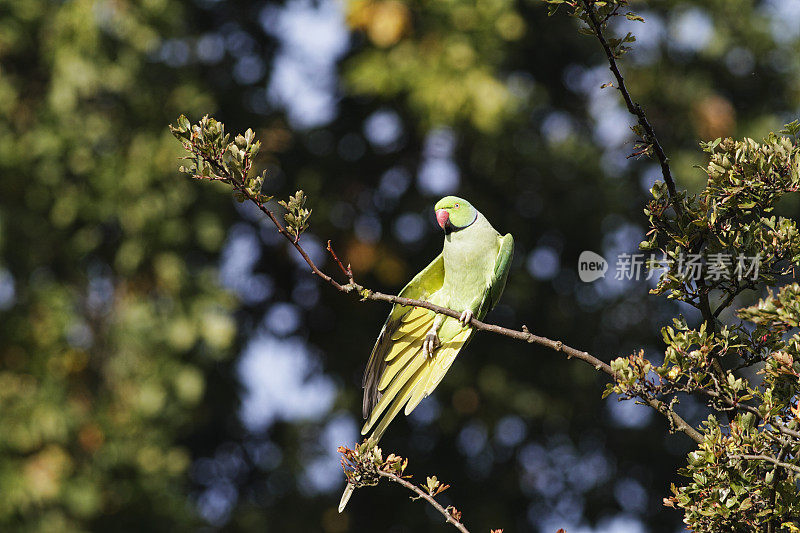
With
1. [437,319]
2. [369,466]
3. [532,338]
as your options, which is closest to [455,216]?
[437,319]

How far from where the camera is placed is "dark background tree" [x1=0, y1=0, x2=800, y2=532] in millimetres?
6062

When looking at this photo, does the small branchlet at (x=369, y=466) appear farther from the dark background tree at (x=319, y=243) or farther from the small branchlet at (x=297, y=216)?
the dark background tree at (x=319, y=243)

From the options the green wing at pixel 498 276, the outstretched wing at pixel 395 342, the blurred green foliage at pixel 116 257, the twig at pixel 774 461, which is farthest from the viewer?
the blurred green foliage at pixel 116 257

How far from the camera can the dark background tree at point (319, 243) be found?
6.06m

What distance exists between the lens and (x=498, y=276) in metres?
3.01

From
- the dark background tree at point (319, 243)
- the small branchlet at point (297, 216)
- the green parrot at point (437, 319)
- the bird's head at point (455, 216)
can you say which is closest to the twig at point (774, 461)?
the green parrot at point (437, 319)

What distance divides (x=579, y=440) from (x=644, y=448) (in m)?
0.60

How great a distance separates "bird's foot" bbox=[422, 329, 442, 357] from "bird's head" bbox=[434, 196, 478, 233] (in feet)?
1.58

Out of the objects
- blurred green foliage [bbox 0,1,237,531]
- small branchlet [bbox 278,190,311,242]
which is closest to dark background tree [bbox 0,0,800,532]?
blurred green foliage [bbox 0,1,237,531]

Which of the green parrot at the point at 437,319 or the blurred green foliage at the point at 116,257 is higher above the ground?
the blurred green foliage at the point at 116,257

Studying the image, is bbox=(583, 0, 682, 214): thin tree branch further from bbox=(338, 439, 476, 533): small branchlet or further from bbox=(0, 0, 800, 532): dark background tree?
bbox=(0, 0, 800, 532): dark background tree

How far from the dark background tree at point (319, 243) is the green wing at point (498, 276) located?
3.05 meters

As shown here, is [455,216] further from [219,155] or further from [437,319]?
[219,155]

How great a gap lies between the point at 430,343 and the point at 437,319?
0.08 metres
